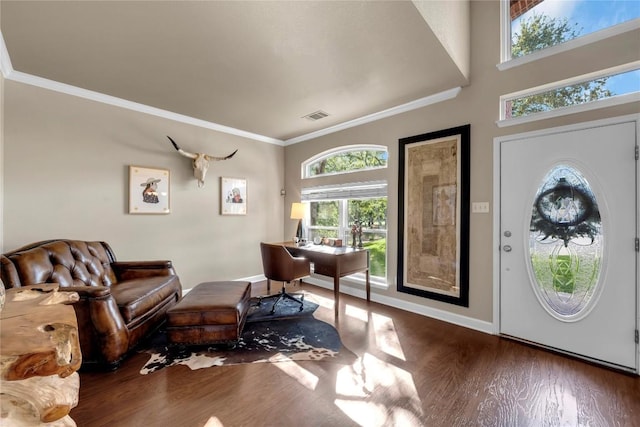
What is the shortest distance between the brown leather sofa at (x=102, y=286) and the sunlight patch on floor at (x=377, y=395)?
1.80 m

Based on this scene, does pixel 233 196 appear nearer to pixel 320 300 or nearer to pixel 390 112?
pixel 320 300

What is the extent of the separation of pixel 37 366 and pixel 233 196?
3826 mm

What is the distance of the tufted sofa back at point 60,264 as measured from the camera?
209 cm

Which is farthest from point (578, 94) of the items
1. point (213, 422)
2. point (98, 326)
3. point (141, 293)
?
point (98, 326)

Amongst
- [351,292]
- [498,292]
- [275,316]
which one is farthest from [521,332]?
[275,316]

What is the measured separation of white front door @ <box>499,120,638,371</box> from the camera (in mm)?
2178

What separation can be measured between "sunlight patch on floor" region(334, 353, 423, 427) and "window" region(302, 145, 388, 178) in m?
2.62

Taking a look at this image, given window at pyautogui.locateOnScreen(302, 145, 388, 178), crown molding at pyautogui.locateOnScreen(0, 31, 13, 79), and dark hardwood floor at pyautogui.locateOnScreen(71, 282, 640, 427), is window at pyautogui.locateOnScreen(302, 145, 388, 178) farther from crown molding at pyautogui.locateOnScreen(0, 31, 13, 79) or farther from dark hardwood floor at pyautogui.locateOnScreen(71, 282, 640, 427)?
crown molding at pyautogui.locateOnScreen(0, 31, 13, 79)

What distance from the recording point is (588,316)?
7.60 feet

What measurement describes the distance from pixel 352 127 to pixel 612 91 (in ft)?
9.12

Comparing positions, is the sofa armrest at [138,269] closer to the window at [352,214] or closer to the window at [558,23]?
the window at [352,214]

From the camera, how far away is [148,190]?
3646mm

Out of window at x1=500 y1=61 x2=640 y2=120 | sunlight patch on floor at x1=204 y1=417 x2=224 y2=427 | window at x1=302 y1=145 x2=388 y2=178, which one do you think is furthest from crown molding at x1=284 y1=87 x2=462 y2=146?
sunlight patch on floor at x1=204 y1=417 x2=224 y2=427

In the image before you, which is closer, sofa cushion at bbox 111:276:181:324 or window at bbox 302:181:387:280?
sofa cushion at bbox 111:276:181:324
